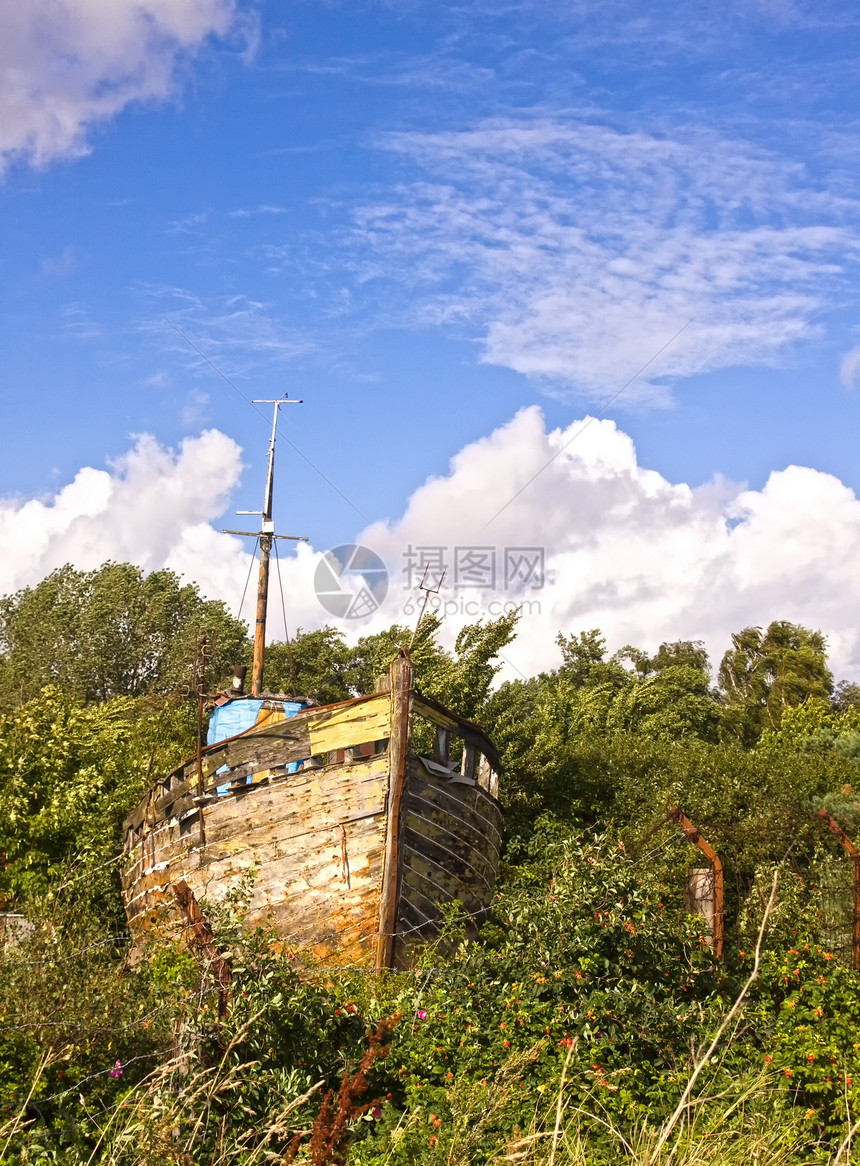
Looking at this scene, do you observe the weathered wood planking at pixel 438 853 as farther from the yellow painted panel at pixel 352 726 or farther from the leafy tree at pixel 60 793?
the leafy tree at pixel 60 793

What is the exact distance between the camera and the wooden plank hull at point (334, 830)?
969cm

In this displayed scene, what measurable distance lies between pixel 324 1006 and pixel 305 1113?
759 millimetres

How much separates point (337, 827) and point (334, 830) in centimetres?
4

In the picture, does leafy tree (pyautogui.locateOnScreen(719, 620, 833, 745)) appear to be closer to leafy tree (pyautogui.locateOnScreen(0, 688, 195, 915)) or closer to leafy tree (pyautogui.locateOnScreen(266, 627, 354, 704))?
leafy tree (pyautogui.locateOnScreen(266, 627, 354, 704))

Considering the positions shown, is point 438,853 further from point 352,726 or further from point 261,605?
point 261,605

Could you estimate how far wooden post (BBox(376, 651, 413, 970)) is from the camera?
9.62 m

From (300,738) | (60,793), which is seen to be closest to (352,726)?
(300,738)

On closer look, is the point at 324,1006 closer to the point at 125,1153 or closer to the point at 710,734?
the point at 125,1153

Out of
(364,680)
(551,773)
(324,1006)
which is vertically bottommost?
(324,1006)

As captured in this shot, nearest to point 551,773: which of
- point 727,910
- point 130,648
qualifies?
point 727,910

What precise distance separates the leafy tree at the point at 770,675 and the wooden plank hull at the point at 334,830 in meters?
27.5

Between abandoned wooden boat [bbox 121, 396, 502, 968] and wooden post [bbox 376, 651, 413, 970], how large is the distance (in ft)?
0.03

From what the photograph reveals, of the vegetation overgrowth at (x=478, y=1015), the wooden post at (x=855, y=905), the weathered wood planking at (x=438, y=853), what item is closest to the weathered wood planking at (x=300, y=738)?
the weathered wood planking at (x=438, y=853)

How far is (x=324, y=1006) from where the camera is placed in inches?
237
